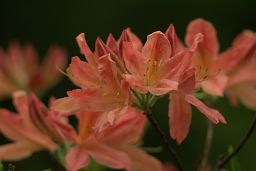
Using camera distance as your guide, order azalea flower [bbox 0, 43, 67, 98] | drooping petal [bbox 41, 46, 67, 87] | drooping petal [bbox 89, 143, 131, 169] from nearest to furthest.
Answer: drooping petal [bbox 89, 143, 131, 169], azalea flower [bbox 0, 43, 67, 98], drooping petal [bbox 41, 46, 67, 87]

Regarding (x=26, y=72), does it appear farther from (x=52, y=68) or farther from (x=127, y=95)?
(x=127, y=95)

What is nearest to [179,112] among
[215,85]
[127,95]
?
[127,95]

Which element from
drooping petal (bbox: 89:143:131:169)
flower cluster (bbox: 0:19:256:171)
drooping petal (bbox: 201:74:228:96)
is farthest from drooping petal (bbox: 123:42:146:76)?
drooping petal (bbox: 201:74:228:96)

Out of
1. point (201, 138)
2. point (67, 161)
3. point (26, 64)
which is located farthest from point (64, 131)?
point (201, 138)

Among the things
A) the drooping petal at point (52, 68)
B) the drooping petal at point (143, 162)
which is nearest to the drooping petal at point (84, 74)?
the drooping petal at point (143, 162)

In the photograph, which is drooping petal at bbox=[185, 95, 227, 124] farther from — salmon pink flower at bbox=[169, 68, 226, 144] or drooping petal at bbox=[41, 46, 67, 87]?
drooping petal at bbox=[41, 46, 67, 87]

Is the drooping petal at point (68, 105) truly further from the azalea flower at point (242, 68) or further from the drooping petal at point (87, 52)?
the azalea flower at point (242, 68)
